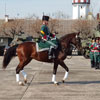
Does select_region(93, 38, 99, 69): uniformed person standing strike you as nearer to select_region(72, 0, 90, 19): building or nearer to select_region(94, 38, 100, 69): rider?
select_region(94, 38, 100, 69): rider

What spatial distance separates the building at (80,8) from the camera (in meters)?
84.6

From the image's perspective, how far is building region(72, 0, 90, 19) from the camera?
278ft

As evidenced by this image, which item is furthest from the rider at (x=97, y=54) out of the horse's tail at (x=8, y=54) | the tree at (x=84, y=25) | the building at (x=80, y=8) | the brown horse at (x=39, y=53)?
the building at (x=80, y=8)

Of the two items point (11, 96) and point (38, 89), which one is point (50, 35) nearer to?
point (38, 89)

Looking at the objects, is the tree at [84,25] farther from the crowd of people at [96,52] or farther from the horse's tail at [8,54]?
the horse's tail at [8,54]

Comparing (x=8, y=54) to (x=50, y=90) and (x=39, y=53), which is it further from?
(x=50, y=90)

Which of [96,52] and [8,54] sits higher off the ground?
[8,54]

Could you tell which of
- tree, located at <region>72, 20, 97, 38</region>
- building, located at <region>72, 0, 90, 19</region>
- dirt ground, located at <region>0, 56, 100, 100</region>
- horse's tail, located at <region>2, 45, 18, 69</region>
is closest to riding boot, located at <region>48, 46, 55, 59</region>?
dirt ground, located at <region>0, 56, 100, 100</region>

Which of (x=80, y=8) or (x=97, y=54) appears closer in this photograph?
(x=97, y=54)

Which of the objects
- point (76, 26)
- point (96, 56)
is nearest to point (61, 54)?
point (96, 56)

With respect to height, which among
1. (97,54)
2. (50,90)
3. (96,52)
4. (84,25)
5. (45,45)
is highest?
(84,25)

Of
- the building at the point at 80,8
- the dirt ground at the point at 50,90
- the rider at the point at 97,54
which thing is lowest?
the dirt ground at the point at 50,90

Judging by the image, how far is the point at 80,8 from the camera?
85.5 m

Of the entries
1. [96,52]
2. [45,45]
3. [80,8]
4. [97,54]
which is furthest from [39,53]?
[80,8]
